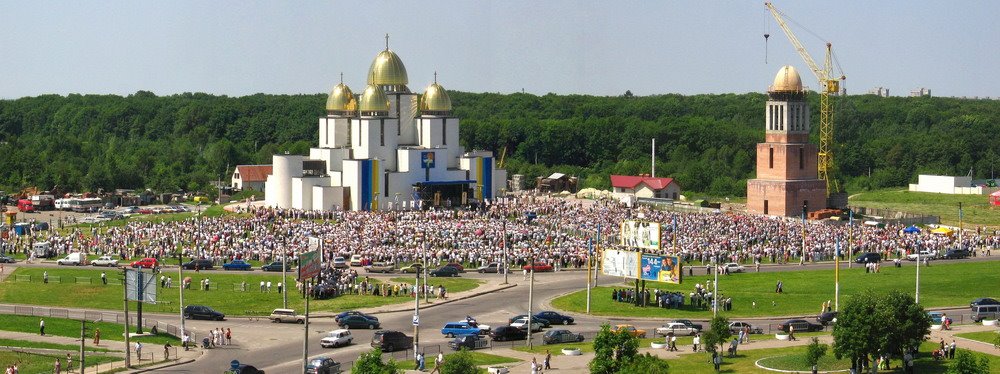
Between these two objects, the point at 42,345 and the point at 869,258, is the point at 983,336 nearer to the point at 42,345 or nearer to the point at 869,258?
the point at 869,258

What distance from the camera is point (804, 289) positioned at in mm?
77312

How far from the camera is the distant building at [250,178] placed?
13125cm

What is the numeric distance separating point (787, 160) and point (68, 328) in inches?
2380

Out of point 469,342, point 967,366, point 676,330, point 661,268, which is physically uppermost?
point 661,268

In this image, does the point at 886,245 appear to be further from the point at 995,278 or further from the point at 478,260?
the point at 478,260

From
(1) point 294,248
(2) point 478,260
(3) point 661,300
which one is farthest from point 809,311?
(1) point 294,248

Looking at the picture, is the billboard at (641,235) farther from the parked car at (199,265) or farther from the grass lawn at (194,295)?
the parked car at (199,265)

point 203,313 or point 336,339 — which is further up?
point 203,313

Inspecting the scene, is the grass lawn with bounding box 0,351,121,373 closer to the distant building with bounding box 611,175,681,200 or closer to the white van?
the white van

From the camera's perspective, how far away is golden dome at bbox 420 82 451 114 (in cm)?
11362

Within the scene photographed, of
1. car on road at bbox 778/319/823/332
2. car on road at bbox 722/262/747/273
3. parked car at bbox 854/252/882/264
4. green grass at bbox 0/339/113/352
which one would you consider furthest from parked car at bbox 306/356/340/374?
parked car at bbox 854/252/882/264

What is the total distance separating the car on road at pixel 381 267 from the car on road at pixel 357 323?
16.3 meters

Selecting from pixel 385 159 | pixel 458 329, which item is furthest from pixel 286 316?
pixel 385 159

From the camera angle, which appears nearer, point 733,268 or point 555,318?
point 555,318
